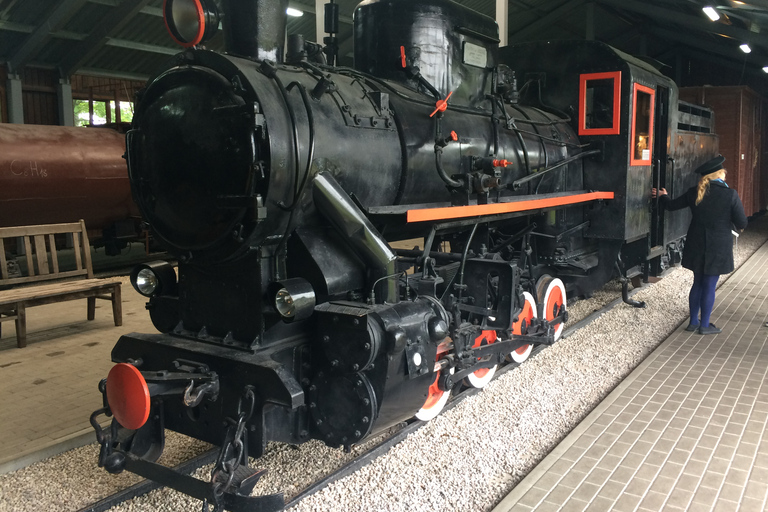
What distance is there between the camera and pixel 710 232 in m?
6.41

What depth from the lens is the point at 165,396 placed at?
3.25 metres

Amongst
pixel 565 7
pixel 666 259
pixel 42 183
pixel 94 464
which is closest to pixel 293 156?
pixel 94 464

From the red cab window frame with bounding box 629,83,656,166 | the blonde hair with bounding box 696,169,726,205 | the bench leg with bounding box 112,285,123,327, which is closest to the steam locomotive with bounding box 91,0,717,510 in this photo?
the red cab window frame with bounding box 629,83,656,166

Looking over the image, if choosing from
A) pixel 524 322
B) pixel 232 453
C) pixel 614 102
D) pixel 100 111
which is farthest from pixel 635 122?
pixel 100 111

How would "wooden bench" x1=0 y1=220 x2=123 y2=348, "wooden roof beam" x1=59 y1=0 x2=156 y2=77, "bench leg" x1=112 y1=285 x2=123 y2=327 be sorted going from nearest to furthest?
"wooden bench" x1=0 y1=220 x2=123 y2=348
"bench leg" x1=112 y1=285 x2=123 y2=327
"wooden roof beam" x1=59 y1=0 x2=156 y2=77

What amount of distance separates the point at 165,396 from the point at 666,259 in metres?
7.45

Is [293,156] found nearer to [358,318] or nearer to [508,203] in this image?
[358,318]

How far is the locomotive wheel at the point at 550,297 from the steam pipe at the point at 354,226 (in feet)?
8.81

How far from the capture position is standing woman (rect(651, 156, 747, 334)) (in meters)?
6.35

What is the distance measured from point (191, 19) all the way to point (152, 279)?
1448 mm

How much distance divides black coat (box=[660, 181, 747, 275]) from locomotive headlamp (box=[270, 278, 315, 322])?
500 centimetres

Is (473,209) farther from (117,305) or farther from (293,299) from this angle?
(117,305)

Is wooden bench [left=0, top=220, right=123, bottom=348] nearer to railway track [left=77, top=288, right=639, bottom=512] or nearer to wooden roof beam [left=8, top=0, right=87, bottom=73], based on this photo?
railway track [left=77, top=288, right=639, bottom=512]

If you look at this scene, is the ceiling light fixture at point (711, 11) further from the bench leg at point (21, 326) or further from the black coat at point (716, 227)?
the bench leg at point (21, 326)
